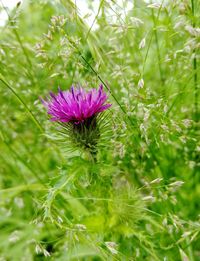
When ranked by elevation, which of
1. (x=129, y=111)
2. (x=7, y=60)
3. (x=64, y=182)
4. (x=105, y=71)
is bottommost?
(x=64, y=182)

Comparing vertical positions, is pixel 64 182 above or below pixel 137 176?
above

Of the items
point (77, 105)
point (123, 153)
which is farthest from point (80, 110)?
point (123, 153)

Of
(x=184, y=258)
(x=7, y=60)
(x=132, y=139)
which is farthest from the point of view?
(x=7, y=60)

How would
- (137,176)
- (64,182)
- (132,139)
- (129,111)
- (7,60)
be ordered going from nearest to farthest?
(64,182) → (129,111) → (132,139) → (137,176) → (7,60)

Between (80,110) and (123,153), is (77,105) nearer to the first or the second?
(80,110)

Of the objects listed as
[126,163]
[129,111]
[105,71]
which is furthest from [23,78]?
[129,111]

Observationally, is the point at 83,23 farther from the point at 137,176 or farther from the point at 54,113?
the point at 137,176
